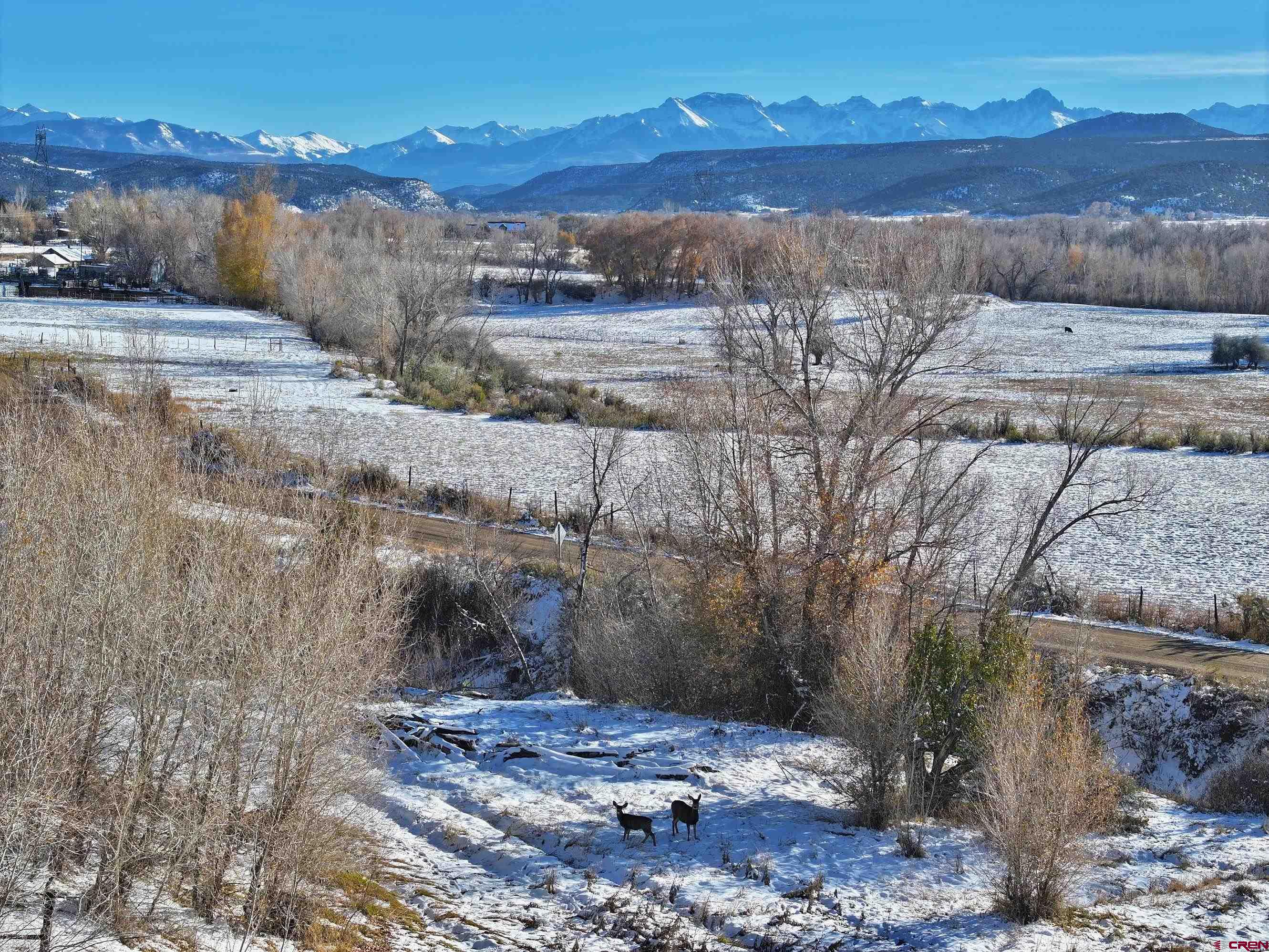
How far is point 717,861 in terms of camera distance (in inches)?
591

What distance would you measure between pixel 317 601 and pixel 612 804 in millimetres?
5955

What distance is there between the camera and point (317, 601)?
46.1 feet

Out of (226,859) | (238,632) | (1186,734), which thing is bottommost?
(1186,734)

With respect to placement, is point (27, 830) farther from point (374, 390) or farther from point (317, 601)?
point (374, 390)

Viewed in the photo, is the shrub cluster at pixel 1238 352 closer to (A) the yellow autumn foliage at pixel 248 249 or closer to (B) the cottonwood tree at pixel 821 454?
(B) the cottonwood tree at pixel 821 454

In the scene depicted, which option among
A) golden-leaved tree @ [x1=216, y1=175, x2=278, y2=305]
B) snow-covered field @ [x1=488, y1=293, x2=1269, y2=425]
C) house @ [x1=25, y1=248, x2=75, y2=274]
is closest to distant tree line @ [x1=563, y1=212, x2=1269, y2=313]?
snow-covered field @ [x1=488, y1=293, x2=1269, y2=425]

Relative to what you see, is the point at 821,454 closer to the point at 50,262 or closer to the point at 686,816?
the point at 686,816

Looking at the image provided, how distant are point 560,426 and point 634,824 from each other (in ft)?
129

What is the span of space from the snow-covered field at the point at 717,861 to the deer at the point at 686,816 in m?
0.14

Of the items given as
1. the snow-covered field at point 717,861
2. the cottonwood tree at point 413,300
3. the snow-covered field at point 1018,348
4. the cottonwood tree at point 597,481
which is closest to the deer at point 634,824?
the snow-covered field at point 717,861

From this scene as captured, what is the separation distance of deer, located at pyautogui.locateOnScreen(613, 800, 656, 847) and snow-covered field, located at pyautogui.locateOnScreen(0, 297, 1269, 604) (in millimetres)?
17101

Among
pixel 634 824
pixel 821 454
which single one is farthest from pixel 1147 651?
pixel 634 824

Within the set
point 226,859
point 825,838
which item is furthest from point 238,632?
point 825,838

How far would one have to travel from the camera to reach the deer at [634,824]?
593 inches
